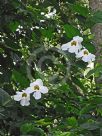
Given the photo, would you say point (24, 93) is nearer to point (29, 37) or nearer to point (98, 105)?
point (98, 105)

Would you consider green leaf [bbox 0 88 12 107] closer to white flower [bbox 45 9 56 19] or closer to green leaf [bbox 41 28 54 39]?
green leaf [bbox 41 28 54 39]

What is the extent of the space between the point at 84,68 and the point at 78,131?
0.41 m

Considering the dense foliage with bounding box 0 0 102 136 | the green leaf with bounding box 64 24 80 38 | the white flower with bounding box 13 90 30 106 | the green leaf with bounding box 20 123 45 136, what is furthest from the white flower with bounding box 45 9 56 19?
the green leaf with bounding box 20 123 45 136

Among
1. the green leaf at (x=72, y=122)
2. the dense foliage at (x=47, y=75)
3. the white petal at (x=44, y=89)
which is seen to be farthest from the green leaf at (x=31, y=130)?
the white petal at (x=44, y=89)

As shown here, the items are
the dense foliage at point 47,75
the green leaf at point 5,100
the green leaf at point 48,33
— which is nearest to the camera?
the dense foliage at point 47,75

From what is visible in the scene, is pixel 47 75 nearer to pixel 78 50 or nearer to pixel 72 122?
pixel 78 50

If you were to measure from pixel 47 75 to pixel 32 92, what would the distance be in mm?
329

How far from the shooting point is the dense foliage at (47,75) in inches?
47.4

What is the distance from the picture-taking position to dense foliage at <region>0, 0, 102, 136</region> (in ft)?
3.95

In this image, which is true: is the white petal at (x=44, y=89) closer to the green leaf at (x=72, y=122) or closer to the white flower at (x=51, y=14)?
the green leaf at (x=72, y=122)

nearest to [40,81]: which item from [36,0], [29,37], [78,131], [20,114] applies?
[20,114]

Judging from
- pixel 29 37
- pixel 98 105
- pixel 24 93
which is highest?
pixel 29 37

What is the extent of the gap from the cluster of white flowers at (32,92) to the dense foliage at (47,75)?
0.02 m

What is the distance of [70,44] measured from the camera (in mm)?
1448
